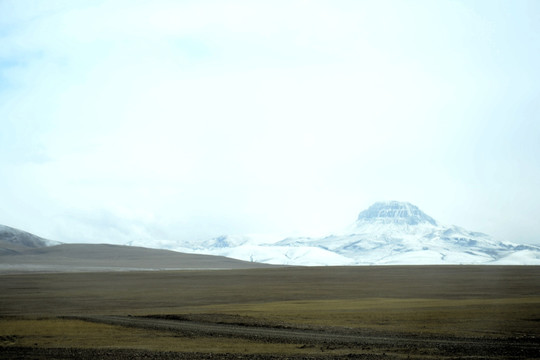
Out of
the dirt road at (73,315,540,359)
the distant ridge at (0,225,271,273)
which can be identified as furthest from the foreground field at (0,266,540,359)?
the distant ridge at (0,225,271,273)

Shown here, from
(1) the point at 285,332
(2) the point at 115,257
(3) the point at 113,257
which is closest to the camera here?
(1) the point at 285,332

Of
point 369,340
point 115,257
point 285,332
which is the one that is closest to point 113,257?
point 115,257

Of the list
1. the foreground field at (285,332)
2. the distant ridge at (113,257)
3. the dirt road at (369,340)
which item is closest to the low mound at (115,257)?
the distant ridge at (113,257)

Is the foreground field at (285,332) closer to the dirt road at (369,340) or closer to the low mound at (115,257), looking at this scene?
the dirt road at (369,340)

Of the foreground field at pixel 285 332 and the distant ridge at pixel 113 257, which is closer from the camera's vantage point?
the foreground field at pixel 285 332

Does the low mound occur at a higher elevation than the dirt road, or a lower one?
higher

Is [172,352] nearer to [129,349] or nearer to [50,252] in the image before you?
[129,349]

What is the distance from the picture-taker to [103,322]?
102ft

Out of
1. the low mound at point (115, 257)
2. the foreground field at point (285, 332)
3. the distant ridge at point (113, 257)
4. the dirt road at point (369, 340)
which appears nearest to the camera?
the dirt road at point (369, 340)

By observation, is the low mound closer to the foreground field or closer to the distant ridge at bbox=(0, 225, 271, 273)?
the distant ridge at bbox=(0, 225, 271, 273)

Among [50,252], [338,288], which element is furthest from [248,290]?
A: [50,252]

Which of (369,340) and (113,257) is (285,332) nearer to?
(369,340)

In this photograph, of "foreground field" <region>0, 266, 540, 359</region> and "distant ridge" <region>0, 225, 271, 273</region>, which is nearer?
"foreground field" <region>0, 266, 540, 359</region>

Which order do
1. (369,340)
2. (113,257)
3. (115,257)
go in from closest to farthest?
(369,340)
(113,257)
(115,257)
